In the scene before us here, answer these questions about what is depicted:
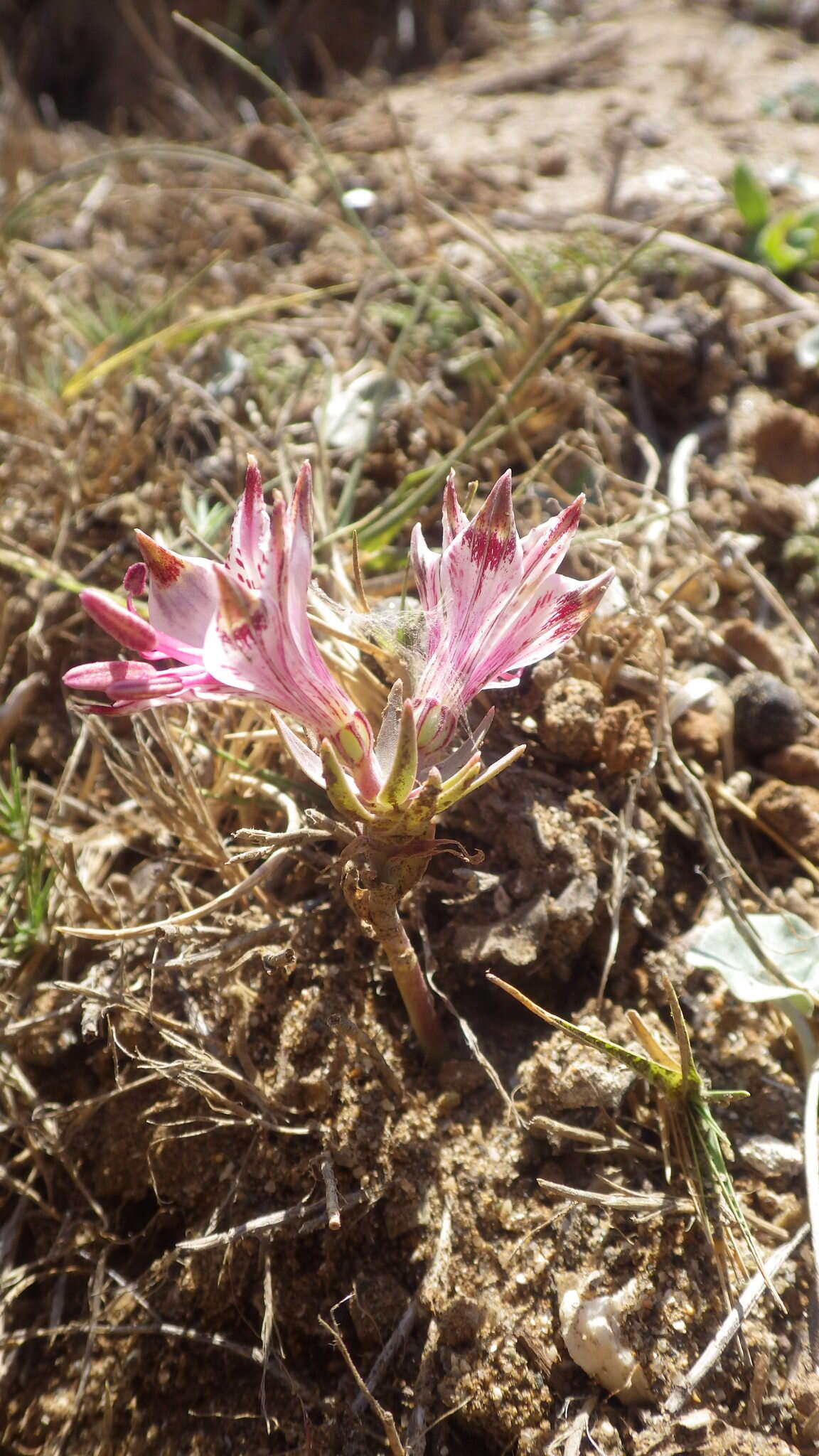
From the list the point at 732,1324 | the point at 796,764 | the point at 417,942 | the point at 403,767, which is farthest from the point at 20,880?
the point at 796,764

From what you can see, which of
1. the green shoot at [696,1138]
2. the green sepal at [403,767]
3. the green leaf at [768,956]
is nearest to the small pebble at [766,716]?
the green leaf at [768,956]

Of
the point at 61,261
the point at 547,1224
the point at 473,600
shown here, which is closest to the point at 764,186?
the point at 61,261

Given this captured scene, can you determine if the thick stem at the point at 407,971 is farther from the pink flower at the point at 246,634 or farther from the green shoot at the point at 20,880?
the green shoot at the point at 20,880

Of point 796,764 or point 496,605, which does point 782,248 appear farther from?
point 496,605

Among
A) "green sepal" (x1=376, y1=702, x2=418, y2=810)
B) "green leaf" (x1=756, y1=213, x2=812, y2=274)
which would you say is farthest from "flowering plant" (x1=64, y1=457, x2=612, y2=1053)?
"green leaf" (x1=756, y1=213, x2=812, y2=274)

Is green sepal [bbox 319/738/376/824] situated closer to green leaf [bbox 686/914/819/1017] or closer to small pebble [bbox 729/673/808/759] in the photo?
green leaf [bbox 686/914/819/1017]

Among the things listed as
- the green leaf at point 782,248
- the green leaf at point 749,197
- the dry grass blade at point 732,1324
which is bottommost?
the dry grass blade at point 732,1324

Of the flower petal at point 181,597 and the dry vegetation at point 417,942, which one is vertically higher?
the flower petal at point 181,597
